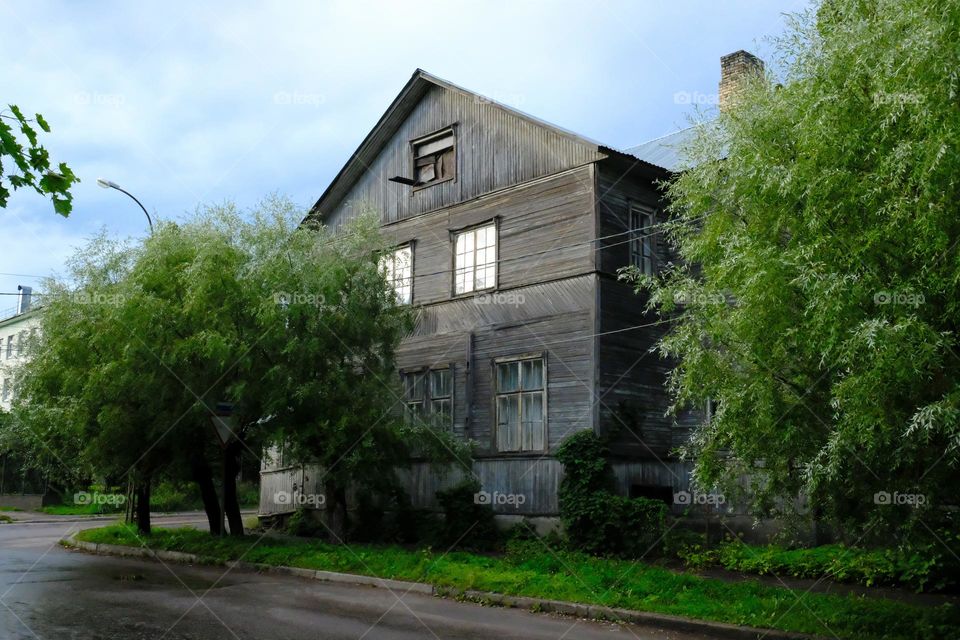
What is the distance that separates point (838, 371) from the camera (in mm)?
9773

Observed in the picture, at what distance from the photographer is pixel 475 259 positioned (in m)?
22.1

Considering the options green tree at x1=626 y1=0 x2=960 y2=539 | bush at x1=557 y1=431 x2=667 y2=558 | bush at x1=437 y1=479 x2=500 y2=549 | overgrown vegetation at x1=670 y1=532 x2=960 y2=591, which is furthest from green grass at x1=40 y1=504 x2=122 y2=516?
green tree at x1=626 y1=0 x2=960 y2=539

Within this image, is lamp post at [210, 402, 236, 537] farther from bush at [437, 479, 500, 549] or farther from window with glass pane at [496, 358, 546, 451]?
window with glass pane at [496, 358, 546, 451]

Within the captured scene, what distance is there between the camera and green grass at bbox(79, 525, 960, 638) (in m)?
10.1

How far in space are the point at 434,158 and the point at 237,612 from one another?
48.8ft

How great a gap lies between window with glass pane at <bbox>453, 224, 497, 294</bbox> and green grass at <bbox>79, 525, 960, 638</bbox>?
6.48 meters

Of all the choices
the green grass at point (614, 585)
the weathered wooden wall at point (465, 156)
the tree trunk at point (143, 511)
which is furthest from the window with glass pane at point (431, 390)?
the tree trunk at point (143, 511)

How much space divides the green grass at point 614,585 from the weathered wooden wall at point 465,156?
8.08 metres

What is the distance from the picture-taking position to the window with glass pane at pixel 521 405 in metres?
19.8

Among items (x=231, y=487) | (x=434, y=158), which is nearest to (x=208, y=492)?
(x=231, y=487)

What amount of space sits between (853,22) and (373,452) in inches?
447

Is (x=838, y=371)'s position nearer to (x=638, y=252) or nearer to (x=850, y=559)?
(x=850, y=559)

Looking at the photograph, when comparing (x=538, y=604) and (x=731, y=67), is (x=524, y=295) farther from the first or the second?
(x=538, y=604)

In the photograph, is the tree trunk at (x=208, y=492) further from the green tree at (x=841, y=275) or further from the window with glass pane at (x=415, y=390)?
the green tree at (x=841, y=275)
